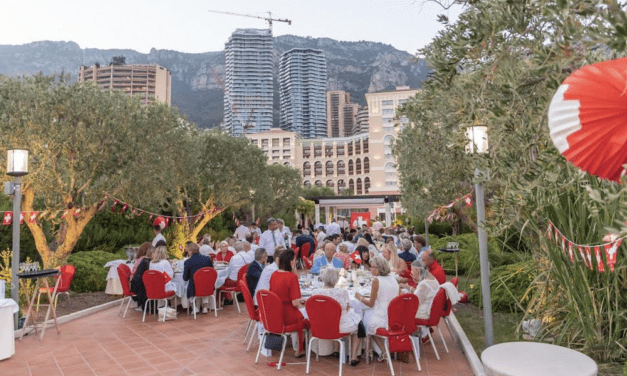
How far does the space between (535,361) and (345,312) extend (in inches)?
80.2

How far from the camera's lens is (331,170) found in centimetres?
10269

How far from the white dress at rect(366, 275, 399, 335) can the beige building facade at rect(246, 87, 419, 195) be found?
81.9 m

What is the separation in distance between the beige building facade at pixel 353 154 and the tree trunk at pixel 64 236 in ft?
258

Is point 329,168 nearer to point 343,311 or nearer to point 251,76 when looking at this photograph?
point 251,76

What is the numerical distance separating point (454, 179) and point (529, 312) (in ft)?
15.7

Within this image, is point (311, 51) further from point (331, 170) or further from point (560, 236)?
point (560, 236)

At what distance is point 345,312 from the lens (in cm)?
457

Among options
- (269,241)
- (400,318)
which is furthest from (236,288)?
(400,318)

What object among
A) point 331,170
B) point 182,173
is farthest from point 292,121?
point 182,173

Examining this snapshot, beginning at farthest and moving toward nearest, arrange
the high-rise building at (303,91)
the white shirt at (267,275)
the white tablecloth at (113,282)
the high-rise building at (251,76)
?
the high-rise building at (303,91) < the high-rise building at (251,76) < the white tablecloth at (113,282) < the white shirt at (267,275)

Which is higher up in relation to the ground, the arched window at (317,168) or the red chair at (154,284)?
the arched window at (317,168)

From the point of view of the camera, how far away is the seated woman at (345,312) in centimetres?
452

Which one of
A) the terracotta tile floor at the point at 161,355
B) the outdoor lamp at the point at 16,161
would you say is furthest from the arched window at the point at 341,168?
the outdoor lamp at the point at 16,161

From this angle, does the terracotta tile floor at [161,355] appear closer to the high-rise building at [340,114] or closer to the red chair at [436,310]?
the red chair at [436,310]
